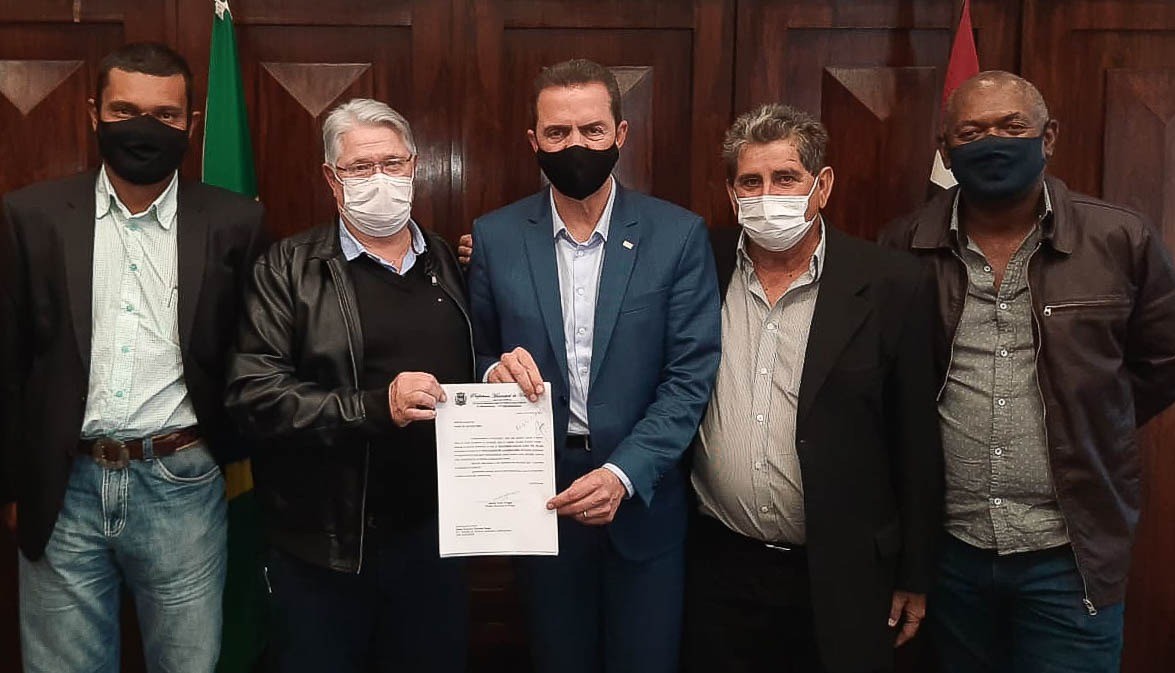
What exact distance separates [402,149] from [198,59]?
3.97ft

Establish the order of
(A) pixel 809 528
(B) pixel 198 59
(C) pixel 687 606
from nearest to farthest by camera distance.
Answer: (A) pixel 809 528, (C) pixel 687 606, (B) pixel 198 59

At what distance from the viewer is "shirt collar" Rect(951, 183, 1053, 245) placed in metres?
1.94

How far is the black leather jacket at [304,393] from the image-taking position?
1.79 m

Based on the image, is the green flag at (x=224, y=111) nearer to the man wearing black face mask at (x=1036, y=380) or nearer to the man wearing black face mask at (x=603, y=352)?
the man wearing black face mask at (x=603, y=352)

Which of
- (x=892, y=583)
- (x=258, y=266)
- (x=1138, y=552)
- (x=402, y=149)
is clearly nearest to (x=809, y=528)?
(x=892, y=583)

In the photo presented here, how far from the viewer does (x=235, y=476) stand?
96.3 inches

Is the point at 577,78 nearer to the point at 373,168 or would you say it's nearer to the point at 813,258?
the point at 373,168

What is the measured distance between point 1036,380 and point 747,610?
0.78m

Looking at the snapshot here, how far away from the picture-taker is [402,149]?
1.91 meters

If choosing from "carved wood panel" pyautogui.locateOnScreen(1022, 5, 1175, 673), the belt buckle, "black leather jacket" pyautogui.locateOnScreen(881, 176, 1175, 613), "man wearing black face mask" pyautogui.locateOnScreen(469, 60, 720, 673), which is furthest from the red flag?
the belt buckle

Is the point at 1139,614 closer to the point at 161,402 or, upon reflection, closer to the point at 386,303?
the point at 386,303

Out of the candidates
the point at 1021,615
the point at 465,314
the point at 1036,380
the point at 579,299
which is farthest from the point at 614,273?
the point at 1021,615

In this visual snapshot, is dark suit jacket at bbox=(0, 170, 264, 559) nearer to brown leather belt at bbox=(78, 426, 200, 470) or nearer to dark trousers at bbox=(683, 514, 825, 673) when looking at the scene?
brown leather belt at bbox=(78, 426, 200, 470)

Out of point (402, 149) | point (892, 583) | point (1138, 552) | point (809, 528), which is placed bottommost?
point (1138, 552)
